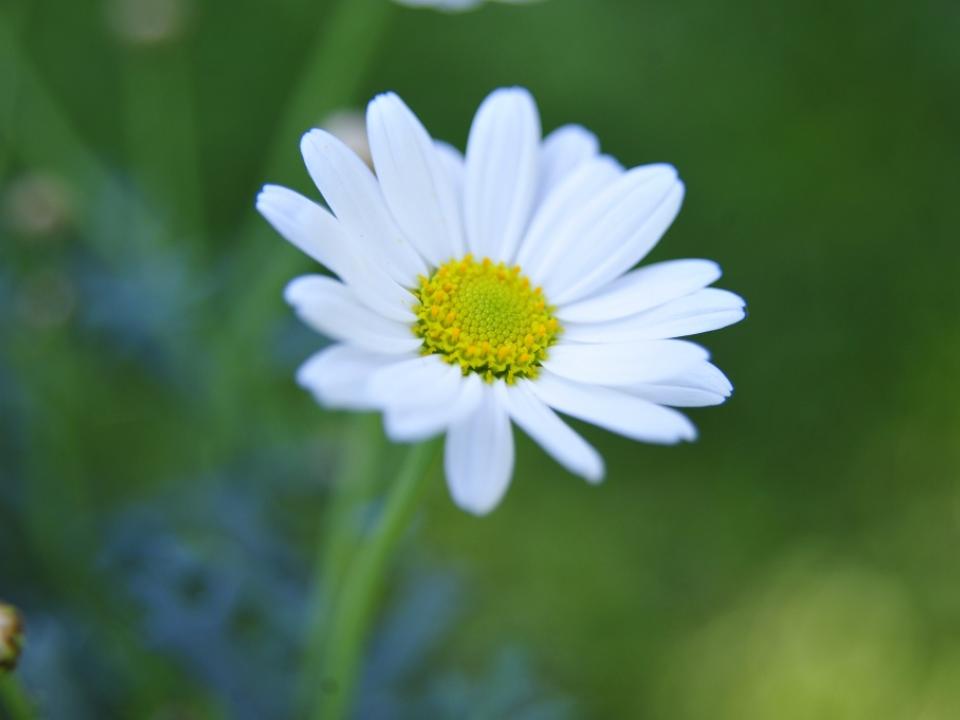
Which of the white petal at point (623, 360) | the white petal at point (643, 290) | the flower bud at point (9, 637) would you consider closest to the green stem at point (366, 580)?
the white petal at point (623, 360)

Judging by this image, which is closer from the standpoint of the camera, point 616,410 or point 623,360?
point 616,410

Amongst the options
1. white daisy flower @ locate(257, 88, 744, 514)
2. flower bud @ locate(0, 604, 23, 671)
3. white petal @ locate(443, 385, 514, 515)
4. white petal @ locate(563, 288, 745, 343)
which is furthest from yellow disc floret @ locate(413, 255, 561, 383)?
flower bud @ locate(0, 604, 23, 671)

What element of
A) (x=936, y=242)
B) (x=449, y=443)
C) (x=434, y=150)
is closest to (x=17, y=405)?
(x=434, y=150)

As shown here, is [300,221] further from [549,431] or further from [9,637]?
[9,637]

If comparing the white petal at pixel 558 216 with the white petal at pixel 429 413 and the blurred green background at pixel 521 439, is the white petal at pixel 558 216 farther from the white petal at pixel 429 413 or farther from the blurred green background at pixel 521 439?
the blurred green background at pixel 521 439

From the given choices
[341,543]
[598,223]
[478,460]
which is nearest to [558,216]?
[598,223]

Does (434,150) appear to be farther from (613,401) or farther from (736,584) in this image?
(736,584)
